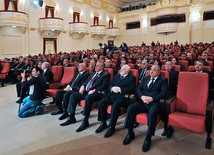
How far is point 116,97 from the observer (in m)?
2.71

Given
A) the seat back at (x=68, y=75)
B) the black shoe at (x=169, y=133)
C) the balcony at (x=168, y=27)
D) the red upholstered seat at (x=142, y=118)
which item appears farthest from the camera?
the balcony at (x=168, y=27)

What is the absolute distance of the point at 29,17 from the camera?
38.4ft

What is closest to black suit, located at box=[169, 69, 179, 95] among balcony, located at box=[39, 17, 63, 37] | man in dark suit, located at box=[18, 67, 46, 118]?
man in dark suit, located at box=[18, 67, 46, 118]

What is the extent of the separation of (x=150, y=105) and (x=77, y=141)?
1.08 m

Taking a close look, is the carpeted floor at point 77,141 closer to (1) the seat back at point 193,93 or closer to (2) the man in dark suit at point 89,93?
(2) the man in dark suit at point 89,93

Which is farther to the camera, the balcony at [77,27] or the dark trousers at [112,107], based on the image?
the balcony at [77,27]

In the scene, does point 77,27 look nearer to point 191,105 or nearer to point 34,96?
point 34,96

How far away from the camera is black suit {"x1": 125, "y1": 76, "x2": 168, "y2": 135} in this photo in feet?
6.93

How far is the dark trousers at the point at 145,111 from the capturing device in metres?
2.10

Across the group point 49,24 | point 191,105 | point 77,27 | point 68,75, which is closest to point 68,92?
point 68,75

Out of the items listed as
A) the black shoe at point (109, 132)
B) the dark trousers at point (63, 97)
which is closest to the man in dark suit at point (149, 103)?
the black shoe at point (109, 132)

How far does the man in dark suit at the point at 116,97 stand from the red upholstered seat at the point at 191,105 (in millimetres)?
671

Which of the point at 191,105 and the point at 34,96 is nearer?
the point at 191,105

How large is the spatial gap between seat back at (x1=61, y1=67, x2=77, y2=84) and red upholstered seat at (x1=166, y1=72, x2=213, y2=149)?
226 cm
